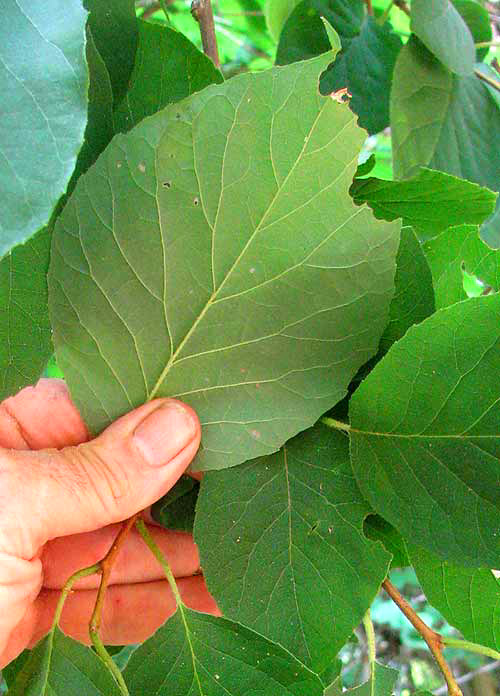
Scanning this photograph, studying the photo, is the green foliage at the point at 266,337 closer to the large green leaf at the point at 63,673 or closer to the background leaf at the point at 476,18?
the large green leaf at the point at 63,673

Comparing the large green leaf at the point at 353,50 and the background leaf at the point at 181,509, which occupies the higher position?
the large green leaf at the point at 353,50

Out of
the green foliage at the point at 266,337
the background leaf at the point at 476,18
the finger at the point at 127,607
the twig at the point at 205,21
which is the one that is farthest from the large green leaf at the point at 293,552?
the background leaf at the point at 476,18

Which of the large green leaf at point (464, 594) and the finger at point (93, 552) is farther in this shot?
the finger at point (93, 552)

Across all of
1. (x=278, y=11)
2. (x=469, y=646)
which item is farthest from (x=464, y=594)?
(x=278, y=11)

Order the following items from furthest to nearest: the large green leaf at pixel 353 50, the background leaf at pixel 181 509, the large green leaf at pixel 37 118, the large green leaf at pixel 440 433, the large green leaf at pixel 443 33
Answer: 1. the large green leaf at pixel 353 50
2. the large green leaf at pixel 443 33
3. the background leaf at pixel 181 509
4. the large green leaf at pixel 440 433
5. the large green leaf at pixel 37 118

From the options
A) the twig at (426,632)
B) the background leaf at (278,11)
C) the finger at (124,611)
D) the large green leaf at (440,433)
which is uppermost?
the background leaf at (278,11)

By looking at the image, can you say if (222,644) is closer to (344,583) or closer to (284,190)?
(344,583)

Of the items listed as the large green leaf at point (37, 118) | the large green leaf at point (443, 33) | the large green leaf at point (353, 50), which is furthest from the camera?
the large green leaf at point (353, 50)

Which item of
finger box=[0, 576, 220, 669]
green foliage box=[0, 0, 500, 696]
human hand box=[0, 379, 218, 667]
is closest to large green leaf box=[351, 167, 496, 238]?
green foliage box=[0, 0, 500, 696]
